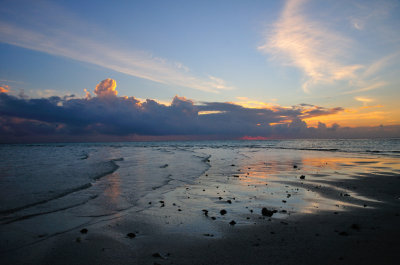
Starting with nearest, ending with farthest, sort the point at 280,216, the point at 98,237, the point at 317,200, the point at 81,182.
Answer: the point at 98,237
the point at 280,216
the point at 317,200
the point at 81,182

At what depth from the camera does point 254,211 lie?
906 cm

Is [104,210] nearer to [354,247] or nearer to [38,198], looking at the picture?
[38,198]

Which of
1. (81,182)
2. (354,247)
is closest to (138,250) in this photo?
(354,247)

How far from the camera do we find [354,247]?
583cm

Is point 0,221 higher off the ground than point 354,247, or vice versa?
point 354,247

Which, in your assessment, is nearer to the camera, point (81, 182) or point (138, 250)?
point (138, 250)

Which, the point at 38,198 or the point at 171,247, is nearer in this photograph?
the point at 171,247

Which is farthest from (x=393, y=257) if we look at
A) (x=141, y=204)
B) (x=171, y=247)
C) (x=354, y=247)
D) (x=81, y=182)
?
(x=81, y=182)

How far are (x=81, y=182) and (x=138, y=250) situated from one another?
12.2 meters

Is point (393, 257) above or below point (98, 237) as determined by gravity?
above

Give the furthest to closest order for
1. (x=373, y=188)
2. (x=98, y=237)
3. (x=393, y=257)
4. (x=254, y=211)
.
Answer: (x=373, y=188) < (x=254, y=211) < (x=98, y=237) < (x=393, y=257)

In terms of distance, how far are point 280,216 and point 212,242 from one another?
3258 mm

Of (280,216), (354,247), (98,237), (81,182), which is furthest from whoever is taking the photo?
(81,182)

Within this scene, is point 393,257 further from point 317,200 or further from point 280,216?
point 317,200
